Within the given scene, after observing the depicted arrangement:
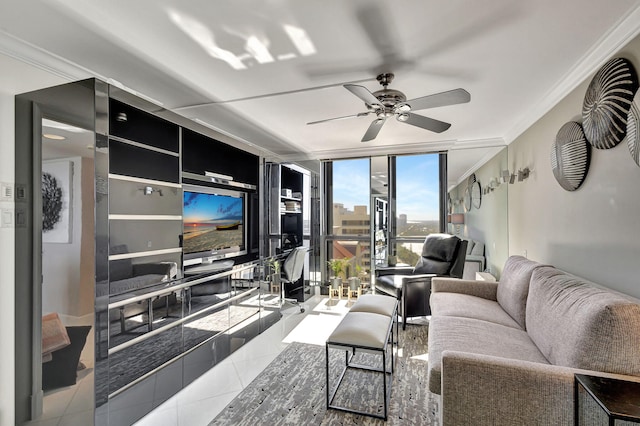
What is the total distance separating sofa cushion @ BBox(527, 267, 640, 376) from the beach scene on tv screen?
8.78 ft

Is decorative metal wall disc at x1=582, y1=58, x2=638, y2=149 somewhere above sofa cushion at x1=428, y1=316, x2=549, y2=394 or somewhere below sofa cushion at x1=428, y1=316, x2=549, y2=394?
above

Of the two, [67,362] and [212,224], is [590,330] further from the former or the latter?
[212,224]

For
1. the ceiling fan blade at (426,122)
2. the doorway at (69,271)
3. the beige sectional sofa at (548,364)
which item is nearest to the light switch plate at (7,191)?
the doorway at (69,271)

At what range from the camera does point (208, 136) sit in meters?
3.05

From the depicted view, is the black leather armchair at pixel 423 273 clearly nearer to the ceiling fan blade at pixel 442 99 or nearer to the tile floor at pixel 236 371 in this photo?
the tile floor at pixel 236 371

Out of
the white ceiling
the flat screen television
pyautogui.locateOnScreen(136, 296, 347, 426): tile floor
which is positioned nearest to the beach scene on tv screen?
the flat screen television

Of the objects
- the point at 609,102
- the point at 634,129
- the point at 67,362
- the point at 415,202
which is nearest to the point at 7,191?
the point at 67,362

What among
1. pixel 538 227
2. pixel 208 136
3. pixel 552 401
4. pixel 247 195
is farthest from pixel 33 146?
pixel 538 227

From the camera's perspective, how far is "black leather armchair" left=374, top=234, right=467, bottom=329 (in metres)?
3.68

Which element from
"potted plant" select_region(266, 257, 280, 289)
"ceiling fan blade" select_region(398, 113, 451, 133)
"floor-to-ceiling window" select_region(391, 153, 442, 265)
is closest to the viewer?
"ceiling fan blade" select_region(398, 113, 451, 133)

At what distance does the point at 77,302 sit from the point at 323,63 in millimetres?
2120

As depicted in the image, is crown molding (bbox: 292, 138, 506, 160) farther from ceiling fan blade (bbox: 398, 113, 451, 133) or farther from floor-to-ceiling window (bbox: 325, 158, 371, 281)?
ceiling fan blade (bbox: 398, 113, 451, 133)

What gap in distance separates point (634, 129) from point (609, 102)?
35 cm

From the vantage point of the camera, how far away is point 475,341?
1.98 metres
